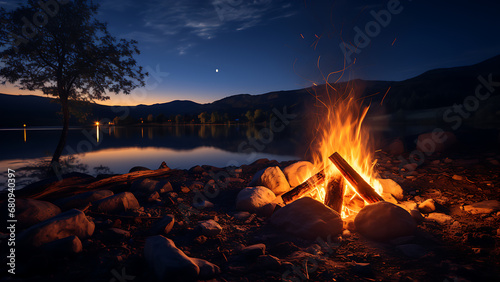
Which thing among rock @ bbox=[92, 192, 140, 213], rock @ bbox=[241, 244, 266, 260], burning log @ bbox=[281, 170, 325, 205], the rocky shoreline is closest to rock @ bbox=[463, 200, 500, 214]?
the rocky shoreline

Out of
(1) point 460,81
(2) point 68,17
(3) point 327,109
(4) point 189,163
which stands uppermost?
(1) point 460,81

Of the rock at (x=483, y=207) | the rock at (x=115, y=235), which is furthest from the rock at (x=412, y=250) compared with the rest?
the rock at (x=115, y=235)

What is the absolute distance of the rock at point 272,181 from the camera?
6867mm

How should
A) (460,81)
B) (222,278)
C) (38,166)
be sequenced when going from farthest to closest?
(460,81) → (38,166) → (222,278)

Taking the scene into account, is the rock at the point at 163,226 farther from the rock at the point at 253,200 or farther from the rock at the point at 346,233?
the rock at the point at 346,233

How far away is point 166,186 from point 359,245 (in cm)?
534

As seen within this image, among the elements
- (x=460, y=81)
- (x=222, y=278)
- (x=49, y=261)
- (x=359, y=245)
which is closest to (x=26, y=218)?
(x=49, y=261)

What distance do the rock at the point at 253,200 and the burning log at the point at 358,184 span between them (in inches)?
80.0

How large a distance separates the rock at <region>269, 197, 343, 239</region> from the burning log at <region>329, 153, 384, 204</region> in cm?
127

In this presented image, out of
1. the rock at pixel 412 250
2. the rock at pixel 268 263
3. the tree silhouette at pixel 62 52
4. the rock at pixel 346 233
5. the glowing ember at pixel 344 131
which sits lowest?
the rock at pixel 346 233

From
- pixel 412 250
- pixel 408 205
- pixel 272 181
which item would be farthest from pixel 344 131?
pixel 412 250

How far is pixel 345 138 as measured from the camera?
677 centimetres

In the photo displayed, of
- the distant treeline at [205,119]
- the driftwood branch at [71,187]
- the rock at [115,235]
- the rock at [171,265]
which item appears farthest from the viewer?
the distant treeline at [205,119]

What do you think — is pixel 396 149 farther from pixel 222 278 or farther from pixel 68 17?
pixel 68 17
